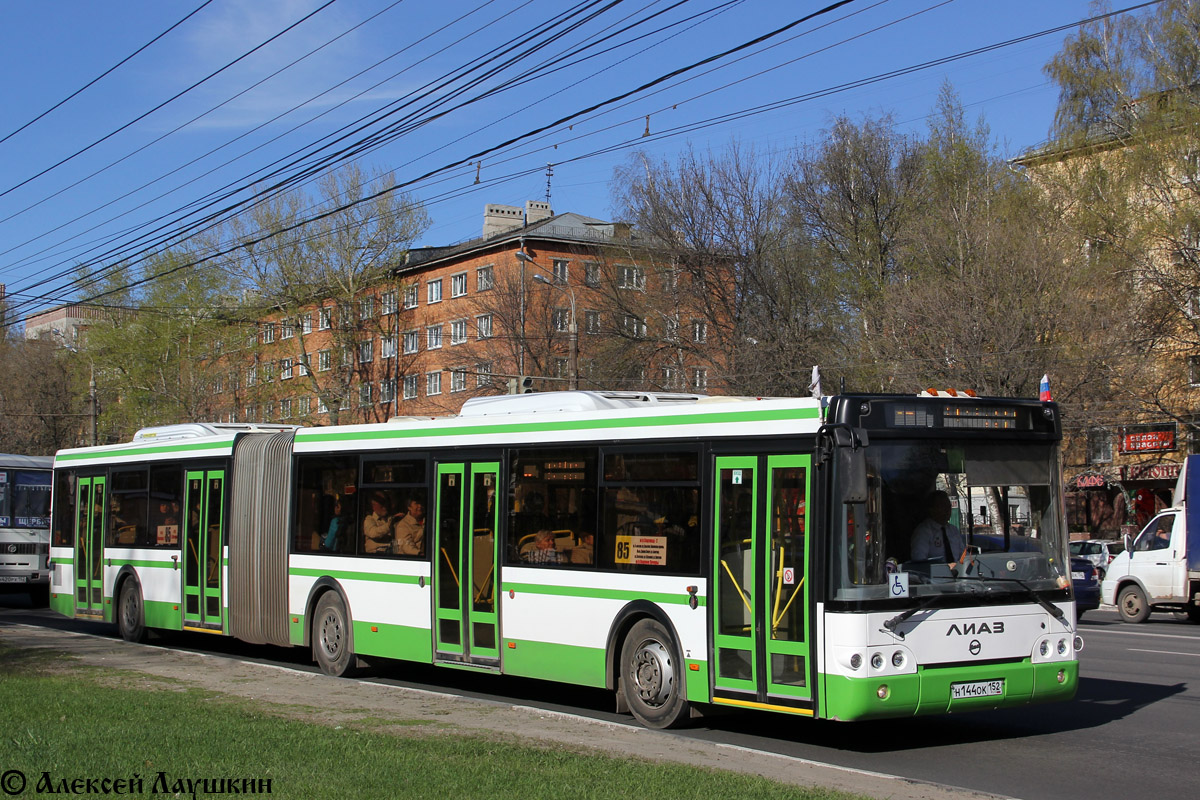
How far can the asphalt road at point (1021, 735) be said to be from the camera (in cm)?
881

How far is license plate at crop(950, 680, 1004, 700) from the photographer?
9648mm

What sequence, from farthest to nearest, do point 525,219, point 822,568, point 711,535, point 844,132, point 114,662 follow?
point 525,219, point 844,132, point 114,662, point 711,535, point 822,568

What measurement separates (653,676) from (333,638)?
18.0 feet

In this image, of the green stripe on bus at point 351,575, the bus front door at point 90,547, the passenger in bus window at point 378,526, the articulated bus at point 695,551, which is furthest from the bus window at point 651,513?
the bus front door at point 90,547

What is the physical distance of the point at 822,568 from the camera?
9.48 m

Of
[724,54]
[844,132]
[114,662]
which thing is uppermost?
[844,132]

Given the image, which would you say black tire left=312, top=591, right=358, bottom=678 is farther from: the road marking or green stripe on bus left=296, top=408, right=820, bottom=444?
the road marking

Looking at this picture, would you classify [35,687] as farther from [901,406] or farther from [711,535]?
[901,406]

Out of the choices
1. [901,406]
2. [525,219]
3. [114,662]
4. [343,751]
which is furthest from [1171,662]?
[525,219]

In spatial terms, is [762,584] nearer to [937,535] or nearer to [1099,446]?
[937,535]

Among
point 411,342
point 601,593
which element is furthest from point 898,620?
point 411,342

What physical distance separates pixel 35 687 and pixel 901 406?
8.51 m

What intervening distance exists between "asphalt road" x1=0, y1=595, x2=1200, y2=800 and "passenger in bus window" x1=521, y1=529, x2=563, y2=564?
1430 millimetres

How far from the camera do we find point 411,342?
6869cm
